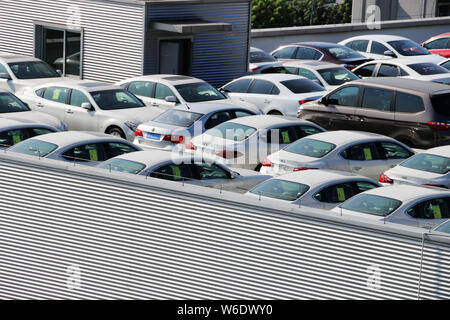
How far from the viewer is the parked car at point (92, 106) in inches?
819

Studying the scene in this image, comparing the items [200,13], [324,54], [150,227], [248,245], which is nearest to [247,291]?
[248,245]

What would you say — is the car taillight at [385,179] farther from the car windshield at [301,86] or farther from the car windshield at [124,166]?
the car windshield at [301,86]

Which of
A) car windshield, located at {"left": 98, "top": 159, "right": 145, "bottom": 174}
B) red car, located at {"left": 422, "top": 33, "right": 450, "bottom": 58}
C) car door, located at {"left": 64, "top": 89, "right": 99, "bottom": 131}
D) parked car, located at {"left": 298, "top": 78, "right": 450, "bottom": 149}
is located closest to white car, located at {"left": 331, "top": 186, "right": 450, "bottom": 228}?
car windshield, located at {"left": 98, "top": 159, "right": 145, "bottom": 174}

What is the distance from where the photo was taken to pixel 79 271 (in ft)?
44.3

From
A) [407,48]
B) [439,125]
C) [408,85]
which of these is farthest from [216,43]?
[439,125]

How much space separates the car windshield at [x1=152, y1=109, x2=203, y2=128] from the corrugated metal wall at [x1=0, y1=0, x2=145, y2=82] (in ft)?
19.6

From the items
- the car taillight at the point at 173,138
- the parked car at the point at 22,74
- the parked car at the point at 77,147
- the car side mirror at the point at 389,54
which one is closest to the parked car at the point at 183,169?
the parked car at the point at 77,147

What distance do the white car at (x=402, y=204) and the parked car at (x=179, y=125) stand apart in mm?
5986

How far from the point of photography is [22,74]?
79.1 ft

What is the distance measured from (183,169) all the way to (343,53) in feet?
51.7

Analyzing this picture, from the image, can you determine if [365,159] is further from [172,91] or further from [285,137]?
→ [172,91]

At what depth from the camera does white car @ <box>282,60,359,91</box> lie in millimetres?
25670
